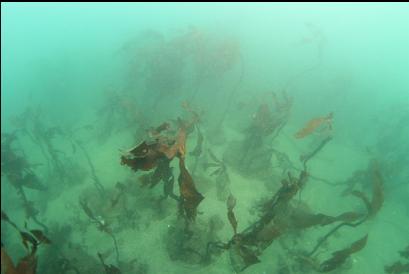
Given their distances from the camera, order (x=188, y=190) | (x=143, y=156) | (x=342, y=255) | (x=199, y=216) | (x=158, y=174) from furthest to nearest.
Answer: (x=199, y=216) < (x=342, y=255) < (x=158, y=174) < (x=188, y=190) < (x=143, y=156)

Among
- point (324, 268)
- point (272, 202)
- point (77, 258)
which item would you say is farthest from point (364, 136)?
point (77, 258)

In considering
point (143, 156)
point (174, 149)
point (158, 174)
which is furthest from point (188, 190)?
point (158, 174)

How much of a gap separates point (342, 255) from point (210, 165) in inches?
106

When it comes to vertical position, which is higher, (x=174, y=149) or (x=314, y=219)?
(x=174, y=149)

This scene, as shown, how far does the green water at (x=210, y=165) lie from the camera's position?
4.62 meters

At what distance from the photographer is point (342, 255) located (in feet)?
14.5

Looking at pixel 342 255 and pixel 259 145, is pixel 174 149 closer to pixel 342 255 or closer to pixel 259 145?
pixel 342 255

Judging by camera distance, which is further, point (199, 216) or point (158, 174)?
point (199, 216)

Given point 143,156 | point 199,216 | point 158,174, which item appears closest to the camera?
point 143,156

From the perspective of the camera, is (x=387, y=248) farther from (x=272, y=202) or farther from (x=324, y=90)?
(x=324, y=90)

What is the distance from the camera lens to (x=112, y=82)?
12320 mm

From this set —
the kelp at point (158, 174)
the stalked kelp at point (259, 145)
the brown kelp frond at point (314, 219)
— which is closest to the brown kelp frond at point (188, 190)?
the kelp at point (158, 174)

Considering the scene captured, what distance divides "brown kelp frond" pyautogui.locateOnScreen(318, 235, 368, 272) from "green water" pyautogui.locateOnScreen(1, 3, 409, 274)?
27 millimetres

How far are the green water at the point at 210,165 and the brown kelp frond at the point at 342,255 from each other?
0.09 ft
